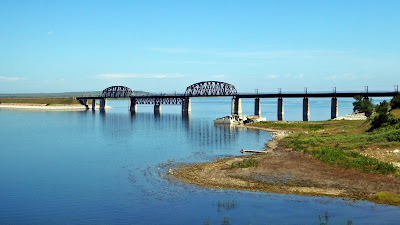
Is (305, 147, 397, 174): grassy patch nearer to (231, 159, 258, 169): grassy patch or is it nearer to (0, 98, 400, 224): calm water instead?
(231, 159, 258, 169): grassy patch

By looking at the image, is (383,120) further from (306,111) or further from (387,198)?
(306,111)

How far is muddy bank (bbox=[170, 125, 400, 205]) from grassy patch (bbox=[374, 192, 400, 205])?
0.33 meters

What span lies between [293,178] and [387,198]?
9145 millimetres

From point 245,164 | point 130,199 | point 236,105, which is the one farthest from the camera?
point 236,105

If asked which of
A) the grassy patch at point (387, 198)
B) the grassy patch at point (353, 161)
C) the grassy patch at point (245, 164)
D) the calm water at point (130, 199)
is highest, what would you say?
the grassy patch at point (353, 161)

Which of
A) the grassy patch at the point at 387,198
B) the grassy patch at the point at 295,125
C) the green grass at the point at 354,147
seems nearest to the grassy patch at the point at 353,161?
the green grass at the point at 354,147

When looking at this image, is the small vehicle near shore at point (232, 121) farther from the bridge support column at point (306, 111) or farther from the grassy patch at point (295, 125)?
the bridge support column at point (306, 111)

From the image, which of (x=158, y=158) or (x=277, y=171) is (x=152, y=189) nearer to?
(x=277, y=171)

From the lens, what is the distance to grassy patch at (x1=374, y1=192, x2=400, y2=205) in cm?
3203

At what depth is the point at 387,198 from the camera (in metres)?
32.7

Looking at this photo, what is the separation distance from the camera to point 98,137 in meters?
85.4

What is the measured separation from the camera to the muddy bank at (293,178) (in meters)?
35.5

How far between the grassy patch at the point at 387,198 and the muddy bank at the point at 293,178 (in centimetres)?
33

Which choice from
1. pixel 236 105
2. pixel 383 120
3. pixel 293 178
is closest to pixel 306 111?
pixel 236 105
